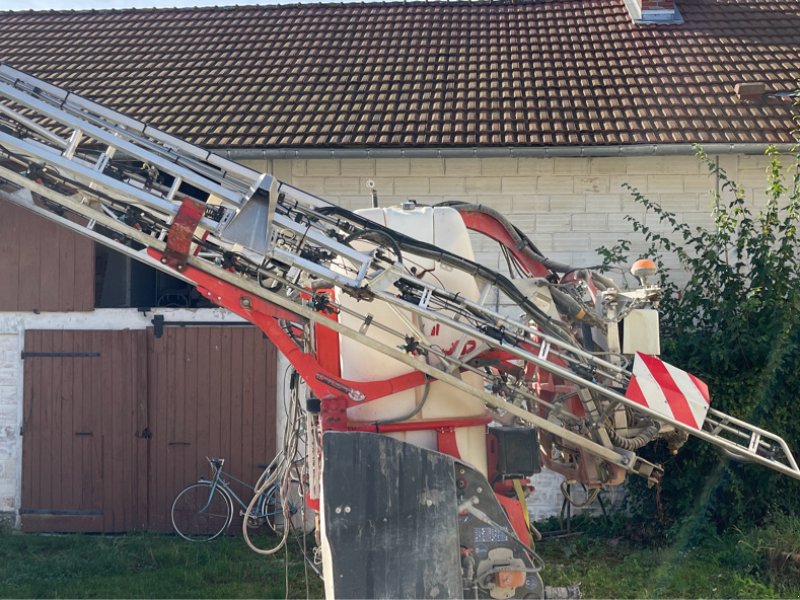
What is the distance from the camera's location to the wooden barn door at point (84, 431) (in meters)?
10.5

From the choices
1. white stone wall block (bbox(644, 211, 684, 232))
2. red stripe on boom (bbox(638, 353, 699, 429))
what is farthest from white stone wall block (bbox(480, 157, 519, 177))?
red stripe on boom (bbox(638, 353, 699, 429))

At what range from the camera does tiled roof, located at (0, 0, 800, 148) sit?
34.8 ft

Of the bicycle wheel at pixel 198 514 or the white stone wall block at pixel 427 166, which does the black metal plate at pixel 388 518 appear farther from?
the white stone wall block at pixel 427 166

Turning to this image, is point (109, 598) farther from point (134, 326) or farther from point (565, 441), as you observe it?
point (565, 441)

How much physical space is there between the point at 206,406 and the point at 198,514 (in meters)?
1.12

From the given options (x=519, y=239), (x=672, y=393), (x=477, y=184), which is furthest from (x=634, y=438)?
(x=477, y=184)

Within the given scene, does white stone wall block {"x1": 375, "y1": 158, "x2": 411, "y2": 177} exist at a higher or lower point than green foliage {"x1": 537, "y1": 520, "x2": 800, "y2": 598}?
higher

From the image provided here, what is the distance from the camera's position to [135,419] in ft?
34.8

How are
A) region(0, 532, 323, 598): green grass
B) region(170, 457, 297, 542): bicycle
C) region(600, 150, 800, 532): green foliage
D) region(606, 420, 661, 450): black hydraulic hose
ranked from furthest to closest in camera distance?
region(170, 457, 297, 542): bicycle
region(600, 150, 800, 532): green foliage
region(0, 532, 323, 598): green grass
region(606, 420, 661, 450): black hydraulic hose

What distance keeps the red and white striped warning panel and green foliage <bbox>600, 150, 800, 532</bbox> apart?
3835 mm

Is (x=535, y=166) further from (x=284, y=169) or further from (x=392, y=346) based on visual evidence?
(x=392, y=346)

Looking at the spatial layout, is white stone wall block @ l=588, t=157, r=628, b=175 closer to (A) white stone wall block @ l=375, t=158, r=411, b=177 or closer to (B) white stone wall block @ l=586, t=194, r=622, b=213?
(B) white stone wall block @ l=586, t=194, r=622, b=213

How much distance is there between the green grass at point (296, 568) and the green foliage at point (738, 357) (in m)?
0.41

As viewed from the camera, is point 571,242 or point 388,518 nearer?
point 388,518
